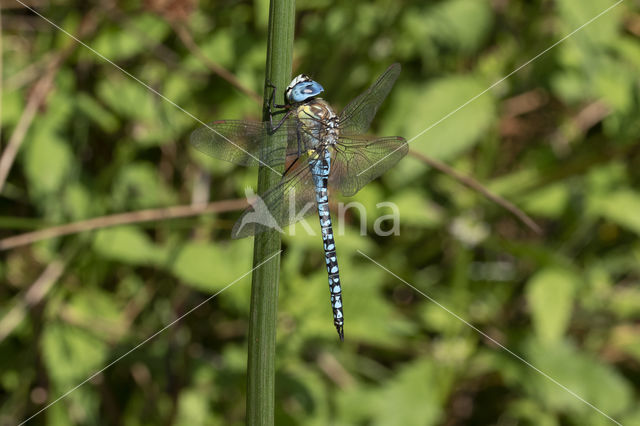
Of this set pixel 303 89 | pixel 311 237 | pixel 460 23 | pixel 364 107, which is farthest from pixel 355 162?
pixel 460 23

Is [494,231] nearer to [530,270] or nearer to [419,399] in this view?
[530,270]

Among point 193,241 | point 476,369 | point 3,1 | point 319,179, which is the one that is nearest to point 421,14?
point 319,179

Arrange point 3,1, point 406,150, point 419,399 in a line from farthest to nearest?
point 3,1
point 419,399
point 406,150

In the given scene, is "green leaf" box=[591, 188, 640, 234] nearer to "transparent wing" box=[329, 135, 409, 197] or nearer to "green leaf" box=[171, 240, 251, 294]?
"transparent wing" box=[329, 135, 409, 197]

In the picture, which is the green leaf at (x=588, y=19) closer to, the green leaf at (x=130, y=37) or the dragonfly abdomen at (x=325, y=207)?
the dragonfly abdomen at (x=325, y=207)

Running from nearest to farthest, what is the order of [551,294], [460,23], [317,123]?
[317,123], [551,294], [460,23]

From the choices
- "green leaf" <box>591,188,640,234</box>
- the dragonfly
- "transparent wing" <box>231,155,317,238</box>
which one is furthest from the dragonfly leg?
"green leaf" <box>591,188,640,234</box>

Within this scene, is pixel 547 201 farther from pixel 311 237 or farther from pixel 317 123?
pixel 317 123
